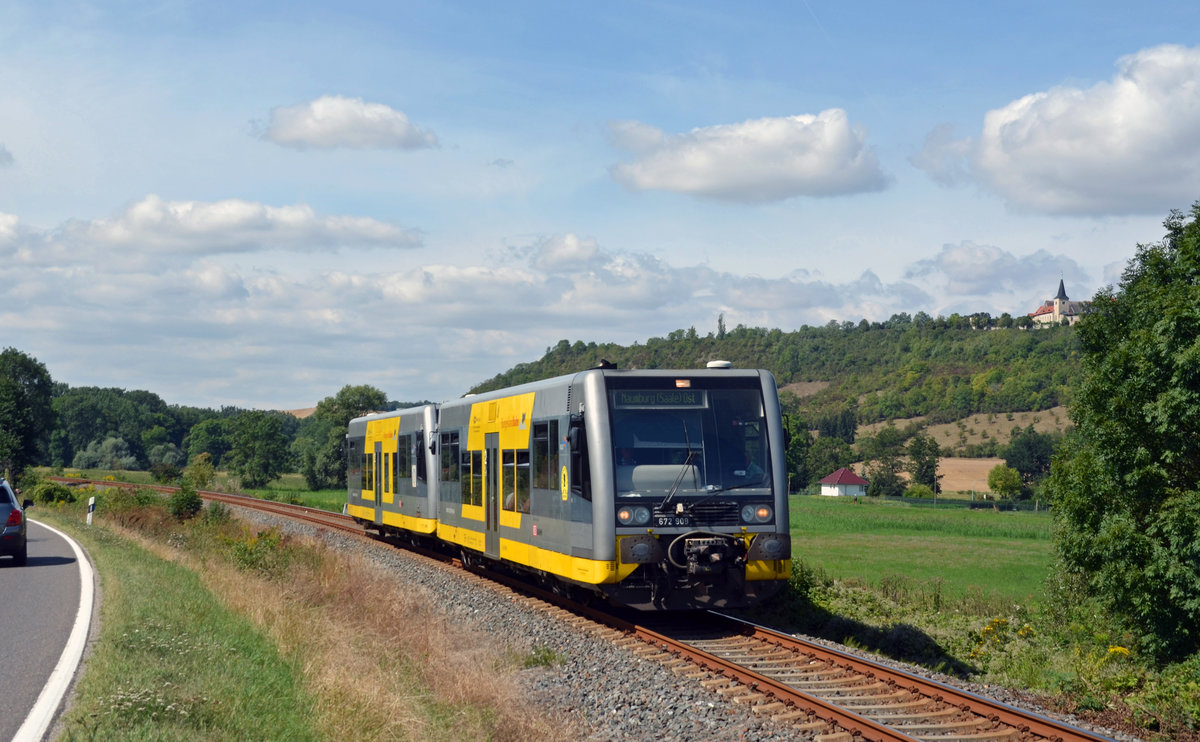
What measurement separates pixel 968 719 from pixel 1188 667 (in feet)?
25.2

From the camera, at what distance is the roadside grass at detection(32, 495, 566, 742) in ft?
26.3

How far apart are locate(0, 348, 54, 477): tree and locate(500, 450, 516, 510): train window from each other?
290ft

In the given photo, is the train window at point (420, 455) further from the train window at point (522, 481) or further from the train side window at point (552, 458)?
the train side window at point (552, 458)

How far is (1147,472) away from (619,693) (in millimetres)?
11837

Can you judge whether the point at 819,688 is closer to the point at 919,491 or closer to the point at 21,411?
the point at 21,411

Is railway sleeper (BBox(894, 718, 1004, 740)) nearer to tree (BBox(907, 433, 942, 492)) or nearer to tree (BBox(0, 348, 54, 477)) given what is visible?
tree (BBox(0, 348, 54, 477))

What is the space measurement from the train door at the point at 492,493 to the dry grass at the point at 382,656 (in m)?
1.31

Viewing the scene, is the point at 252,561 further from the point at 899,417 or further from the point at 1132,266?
the point at 899,417

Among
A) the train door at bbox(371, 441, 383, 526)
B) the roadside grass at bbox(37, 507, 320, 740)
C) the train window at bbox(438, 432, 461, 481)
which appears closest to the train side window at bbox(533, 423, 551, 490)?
the roadside grass at bbox(37, 507, 320, 740)

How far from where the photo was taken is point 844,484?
476 ft

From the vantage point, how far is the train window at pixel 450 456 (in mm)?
20938

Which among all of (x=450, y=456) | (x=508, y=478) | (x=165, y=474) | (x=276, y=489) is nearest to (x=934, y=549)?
(x=450, y=456)

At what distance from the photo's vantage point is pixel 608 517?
43.2ft

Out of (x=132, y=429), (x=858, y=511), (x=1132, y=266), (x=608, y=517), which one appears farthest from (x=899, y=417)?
(x=608, y=517)
